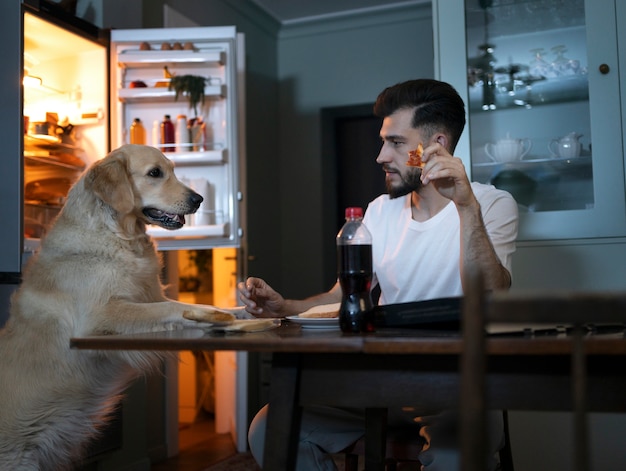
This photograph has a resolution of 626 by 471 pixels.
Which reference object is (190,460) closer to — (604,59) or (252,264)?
(252,264)

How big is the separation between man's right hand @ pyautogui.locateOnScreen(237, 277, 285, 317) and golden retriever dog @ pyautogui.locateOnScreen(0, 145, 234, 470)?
0.43 ft

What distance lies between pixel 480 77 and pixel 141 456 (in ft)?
7.68

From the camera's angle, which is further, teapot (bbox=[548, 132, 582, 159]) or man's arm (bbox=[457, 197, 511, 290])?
teapot (bbox=[548, 132, 582, 159])

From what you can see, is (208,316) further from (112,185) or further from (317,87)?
(317,87)

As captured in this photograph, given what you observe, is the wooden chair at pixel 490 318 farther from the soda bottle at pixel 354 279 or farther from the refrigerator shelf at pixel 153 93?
the refrigerator shelf at pixel 153 93

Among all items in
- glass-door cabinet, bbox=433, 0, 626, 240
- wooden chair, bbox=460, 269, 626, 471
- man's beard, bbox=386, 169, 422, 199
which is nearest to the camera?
wooden chair, bbox=460, 269, 626, 471

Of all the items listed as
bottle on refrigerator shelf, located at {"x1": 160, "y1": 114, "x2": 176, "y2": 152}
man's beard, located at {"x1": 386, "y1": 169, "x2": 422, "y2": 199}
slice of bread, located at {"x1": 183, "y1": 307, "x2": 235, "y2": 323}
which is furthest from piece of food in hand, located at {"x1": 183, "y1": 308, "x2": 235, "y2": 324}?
bottle on refrigerator shelf, located at {"x1": 160, "y1": 114, "x2": 176, "y2": 152}

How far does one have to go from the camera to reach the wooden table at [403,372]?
35.2 inches

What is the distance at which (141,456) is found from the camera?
3.21 meters

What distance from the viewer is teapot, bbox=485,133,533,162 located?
2824 mm

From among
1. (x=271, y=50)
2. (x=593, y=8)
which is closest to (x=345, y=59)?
(x=271, y=50)

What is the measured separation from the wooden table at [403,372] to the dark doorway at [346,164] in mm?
4159

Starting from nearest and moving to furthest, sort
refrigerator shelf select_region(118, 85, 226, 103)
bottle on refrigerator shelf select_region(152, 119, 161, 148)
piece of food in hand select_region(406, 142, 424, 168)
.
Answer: piece of food in hand select_region(406, 142, 424, 168)
refrigerator shelf select_region(118, 85, 226, 103)
bottle on refrigerator shelf select_region(152, 119, 161, 148)

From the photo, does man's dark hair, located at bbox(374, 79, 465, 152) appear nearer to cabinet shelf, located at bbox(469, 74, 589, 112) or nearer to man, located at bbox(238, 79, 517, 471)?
man, located at bbox(238, 79, 517, 471)
